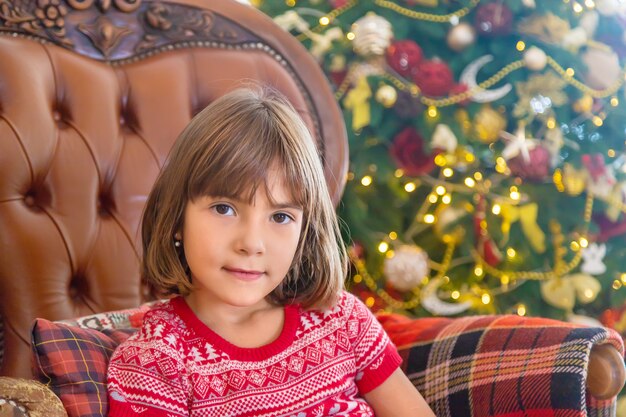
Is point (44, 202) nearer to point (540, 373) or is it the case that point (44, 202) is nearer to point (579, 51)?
point (540, 373)

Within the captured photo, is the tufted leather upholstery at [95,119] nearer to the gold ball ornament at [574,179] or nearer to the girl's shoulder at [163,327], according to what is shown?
the girl's shoulder at [163,327]

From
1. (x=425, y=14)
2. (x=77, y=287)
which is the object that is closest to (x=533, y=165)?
(x=425, y=14)

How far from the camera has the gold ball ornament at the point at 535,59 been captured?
3.02 metres

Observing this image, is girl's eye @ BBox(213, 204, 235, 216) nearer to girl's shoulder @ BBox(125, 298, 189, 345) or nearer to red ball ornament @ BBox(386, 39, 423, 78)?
girl's shoulder @ BBox(125, 298, 189, 345)

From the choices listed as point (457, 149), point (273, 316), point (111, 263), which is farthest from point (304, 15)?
point (273, 316)

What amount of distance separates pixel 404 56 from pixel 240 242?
189cm

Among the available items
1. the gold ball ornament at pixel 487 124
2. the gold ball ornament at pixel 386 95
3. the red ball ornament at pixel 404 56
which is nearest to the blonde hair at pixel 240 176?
the gold ball ornament at pixel 386 95

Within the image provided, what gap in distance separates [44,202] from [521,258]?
188cm

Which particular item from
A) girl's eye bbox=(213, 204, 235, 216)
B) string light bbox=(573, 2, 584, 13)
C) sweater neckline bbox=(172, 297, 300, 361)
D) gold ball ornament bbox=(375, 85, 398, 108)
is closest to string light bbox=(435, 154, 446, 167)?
gold ball ornament bbox=(375, 85, 398, 108)

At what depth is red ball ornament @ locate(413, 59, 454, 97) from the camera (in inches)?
119

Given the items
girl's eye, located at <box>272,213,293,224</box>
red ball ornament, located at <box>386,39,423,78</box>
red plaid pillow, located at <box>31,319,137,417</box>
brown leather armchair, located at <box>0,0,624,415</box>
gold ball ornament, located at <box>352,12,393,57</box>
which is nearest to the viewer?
red plaid pillow, located at <box>31,319,137,417</box>

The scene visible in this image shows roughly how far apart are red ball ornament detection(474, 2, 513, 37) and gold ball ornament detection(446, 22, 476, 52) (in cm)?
4

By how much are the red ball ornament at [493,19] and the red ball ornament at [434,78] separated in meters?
0.21

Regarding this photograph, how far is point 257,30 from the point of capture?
2.14m
